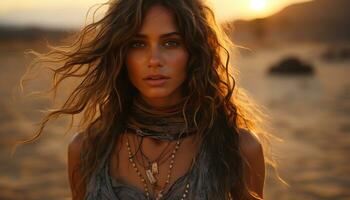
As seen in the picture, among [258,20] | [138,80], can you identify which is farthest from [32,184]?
[258,20]

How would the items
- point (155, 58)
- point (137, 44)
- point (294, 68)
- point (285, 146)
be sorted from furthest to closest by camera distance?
1. point (294, 68)
2. point (285, 146)
3. point (137, 44)
4. point (155, 58)

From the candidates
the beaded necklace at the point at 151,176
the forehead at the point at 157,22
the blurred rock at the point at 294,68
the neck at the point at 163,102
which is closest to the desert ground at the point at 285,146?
the neck at the point at 163,102

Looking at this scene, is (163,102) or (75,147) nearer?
(163,102)

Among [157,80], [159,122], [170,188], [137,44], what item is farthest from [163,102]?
[170,188]

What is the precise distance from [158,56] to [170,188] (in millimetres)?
626

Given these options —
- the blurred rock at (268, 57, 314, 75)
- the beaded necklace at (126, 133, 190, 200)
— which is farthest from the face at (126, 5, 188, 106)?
the blurred rock at (268, 57, 314, 75)

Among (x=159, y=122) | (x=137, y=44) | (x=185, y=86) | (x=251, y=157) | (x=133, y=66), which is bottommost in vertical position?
(x=251, y=157)

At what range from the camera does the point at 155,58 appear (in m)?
2.66

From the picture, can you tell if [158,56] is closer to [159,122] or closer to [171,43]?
[171,43]

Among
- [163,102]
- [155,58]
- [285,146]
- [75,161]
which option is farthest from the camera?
[285,146]

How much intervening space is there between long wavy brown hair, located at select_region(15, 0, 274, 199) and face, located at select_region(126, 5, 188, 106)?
38 millimetres

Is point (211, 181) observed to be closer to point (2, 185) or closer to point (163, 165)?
point (163, 165)

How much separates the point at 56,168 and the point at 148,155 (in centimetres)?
585

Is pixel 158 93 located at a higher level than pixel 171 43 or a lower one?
lower
